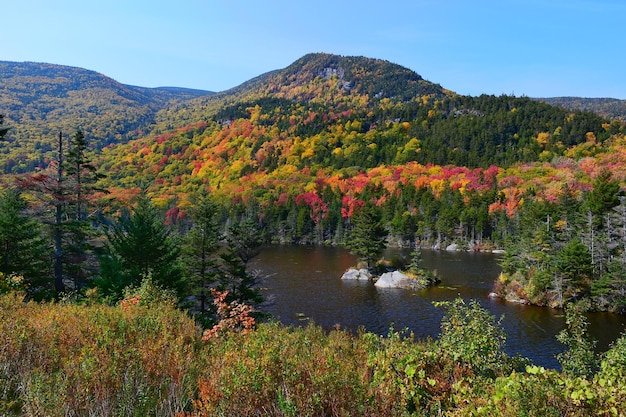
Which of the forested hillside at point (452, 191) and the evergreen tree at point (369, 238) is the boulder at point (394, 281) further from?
the forested hillside at point (452, 191)

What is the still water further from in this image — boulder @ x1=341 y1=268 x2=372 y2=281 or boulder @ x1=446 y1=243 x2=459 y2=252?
boulder @ x1=446 y1=243 x2=459 y2=252

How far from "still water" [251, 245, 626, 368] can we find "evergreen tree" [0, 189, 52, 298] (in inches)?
696

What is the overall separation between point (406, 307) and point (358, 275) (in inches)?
693

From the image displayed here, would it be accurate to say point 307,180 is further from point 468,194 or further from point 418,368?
point 418,368

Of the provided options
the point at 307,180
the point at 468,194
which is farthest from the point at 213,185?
the point at 468,194

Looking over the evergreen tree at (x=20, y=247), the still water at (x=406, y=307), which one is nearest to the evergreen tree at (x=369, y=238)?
the still water at (x=406, y=307)

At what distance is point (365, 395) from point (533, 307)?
154ft

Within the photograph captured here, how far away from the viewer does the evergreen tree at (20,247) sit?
1013 inches

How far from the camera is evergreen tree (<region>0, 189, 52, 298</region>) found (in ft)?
84.4

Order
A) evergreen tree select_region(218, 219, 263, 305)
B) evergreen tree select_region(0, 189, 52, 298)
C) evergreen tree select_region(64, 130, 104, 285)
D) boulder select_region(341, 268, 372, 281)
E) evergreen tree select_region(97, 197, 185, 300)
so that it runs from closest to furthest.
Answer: evergreen tree select_region(0, 189, 52, 298) < evergreen tree select_region(97, 197, 185, 300) < evergreen tree select_region(64, 130, 104, 285) < evergreen tree select_region(218, 219, 263, 305) < boulder select_region(341, 268, 372, 281)

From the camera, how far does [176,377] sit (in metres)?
7.35

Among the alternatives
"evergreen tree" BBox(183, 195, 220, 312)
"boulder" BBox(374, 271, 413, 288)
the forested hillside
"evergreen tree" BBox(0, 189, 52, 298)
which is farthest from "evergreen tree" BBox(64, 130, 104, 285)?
"boulder" BBox(374, 271, 413, 288)

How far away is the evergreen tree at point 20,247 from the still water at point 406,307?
17.7 meters

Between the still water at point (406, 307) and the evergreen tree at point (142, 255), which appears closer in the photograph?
the evergreen tree at point (142, 255)
